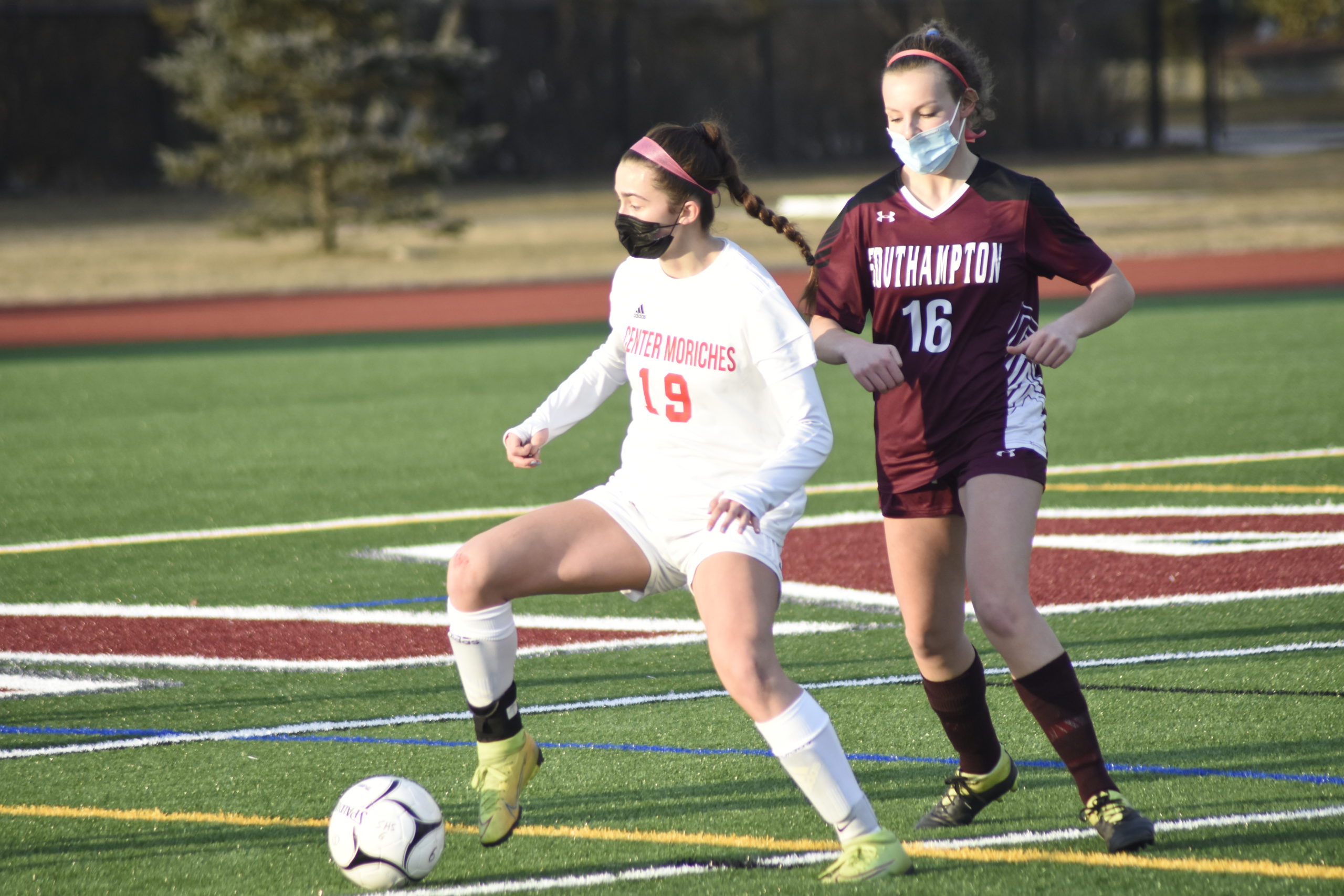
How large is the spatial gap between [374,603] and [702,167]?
11.4 ft

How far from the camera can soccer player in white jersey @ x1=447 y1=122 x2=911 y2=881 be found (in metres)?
3.82

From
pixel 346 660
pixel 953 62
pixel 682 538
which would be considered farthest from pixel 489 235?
pixel 682 538

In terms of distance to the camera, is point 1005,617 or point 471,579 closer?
point 1005,617

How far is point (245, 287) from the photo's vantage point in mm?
25109

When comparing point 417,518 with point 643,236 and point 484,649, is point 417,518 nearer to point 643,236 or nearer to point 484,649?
point 484,649

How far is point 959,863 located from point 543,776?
134 centimetres

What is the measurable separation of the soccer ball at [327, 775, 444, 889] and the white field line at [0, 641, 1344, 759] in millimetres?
1233

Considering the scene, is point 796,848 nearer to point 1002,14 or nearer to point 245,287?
point 245,287

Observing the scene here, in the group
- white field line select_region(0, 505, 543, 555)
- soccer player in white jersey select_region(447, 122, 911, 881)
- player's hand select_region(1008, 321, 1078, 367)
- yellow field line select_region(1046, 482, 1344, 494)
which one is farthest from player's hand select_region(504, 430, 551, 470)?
yellow field line select_region(1046, 482, 1344, 494)

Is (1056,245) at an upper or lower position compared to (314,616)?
upper

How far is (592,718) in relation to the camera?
5289 millimetres

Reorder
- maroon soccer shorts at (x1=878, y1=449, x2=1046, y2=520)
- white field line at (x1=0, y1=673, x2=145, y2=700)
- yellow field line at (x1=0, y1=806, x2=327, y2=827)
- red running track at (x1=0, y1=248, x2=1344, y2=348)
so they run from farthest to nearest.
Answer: red running track at (x1=0, y1=248, x2=1344, y2=348) → white field line at (x1=0, y1=673, x2=145, y2=700) → yellow field line at (x1=0, y1=806, x2=327, y2=827) → maroon soccer shorts at (x1=878, y1=449, x2=1046, y2=520)

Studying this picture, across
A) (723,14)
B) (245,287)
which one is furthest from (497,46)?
(245,287)

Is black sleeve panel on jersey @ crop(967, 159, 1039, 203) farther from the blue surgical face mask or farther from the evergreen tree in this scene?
the evergreen tree
